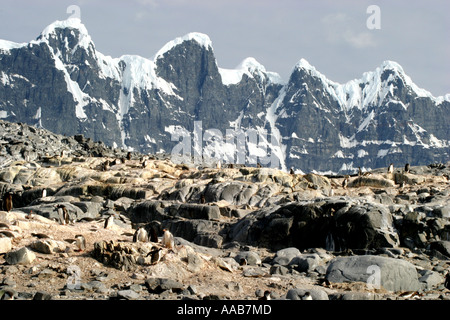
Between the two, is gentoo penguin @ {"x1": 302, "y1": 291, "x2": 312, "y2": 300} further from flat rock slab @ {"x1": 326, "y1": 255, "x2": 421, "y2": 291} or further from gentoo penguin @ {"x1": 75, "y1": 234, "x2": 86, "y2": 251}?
gentoo penguin @ {"x1": 75, "y1": 234, "x2": 86, "y2": 251}

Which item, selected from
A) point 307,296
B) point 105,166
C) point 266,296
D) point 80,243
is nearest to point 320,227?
point 307,296

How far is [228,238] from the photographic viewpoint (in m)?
28.9

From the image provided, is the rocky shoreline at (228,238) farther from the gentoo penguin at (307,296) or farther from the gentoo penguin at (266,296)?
the gentoo penguin at (266,296)

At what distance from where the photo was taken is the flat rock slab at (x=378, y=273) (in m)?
17.6

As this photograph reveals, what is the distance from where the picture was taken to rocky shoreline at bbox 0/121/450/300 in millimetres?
15969

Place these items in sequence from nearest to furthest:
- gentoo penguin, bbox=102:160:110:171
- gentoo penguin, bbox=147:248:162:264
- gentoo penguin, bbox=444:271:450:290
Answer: gentoo penguin, bbox=147:248:162:264 → gentoo penguin, bbox=444:271:450:290 → gentoo penguin, bbox=102:160:110:171

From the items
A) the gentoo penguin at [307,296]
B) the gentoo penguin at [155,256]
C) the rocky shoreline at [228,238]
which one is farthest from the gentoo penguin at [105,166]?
the gentoo penguin at [307,296]

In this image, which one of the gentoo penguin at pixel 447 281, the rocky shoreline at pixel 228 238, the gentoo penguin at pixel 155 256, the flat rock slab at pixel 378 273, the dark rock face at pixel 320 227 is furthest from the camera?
the dark rock face at pixel 320 227

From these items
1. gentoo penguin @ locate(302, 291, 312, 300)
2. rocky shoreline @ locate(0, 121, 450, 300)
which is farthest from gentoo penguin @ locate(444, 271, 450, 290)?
gentoo penguin @ locate(302, 291, 312, 300)

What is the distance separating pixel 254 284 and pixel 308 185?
23.4 m

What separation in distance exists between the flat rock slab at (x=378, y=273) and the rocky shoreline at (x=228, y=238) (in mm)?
40

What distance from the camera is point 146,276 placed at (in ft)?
54.2

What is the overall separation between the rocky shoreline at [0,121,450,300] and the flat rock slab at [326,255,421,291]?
40mm
